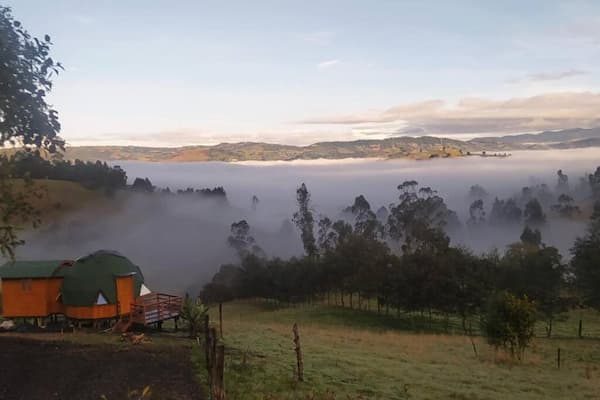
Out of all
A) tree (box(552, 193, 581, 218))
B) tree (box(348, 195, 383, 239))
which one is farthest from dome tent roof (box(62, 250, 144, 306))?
tree (box(552, 193, 581, 218))

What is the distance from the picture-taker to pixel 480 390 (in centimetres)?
2106

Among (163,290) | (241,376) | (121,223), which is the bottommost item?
(163,290)

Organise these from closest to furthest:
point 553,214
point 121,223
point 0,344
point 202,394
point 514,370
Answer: point 202,394 → point 0,344 → point 514,370 → point 121,223 → point 553,214

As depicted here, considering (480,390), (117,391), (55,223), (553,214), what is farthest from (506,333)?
(553,214)

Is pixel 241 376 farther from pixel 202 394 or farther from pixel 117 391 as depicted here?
pixel 117 391

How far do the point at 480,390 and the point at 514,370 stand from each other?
6.92 meters

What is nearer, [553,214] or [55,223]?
[55,223]

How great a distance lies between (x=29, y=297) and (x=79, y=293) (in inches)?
140

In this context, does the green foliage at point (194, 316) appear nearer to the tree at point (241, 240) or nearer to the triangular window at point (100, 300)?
the triangular window at point (100, 300)

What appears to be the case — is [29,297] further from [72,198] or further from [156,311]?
[72,198]

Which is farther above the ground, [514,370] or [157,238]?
[514,370]

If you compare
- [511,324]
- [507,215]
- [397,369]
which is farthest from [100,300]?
[507,215]

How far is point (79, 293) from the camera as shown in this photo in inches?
1169

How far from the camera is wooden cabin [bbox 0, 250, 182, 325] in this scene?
29.6 meters
